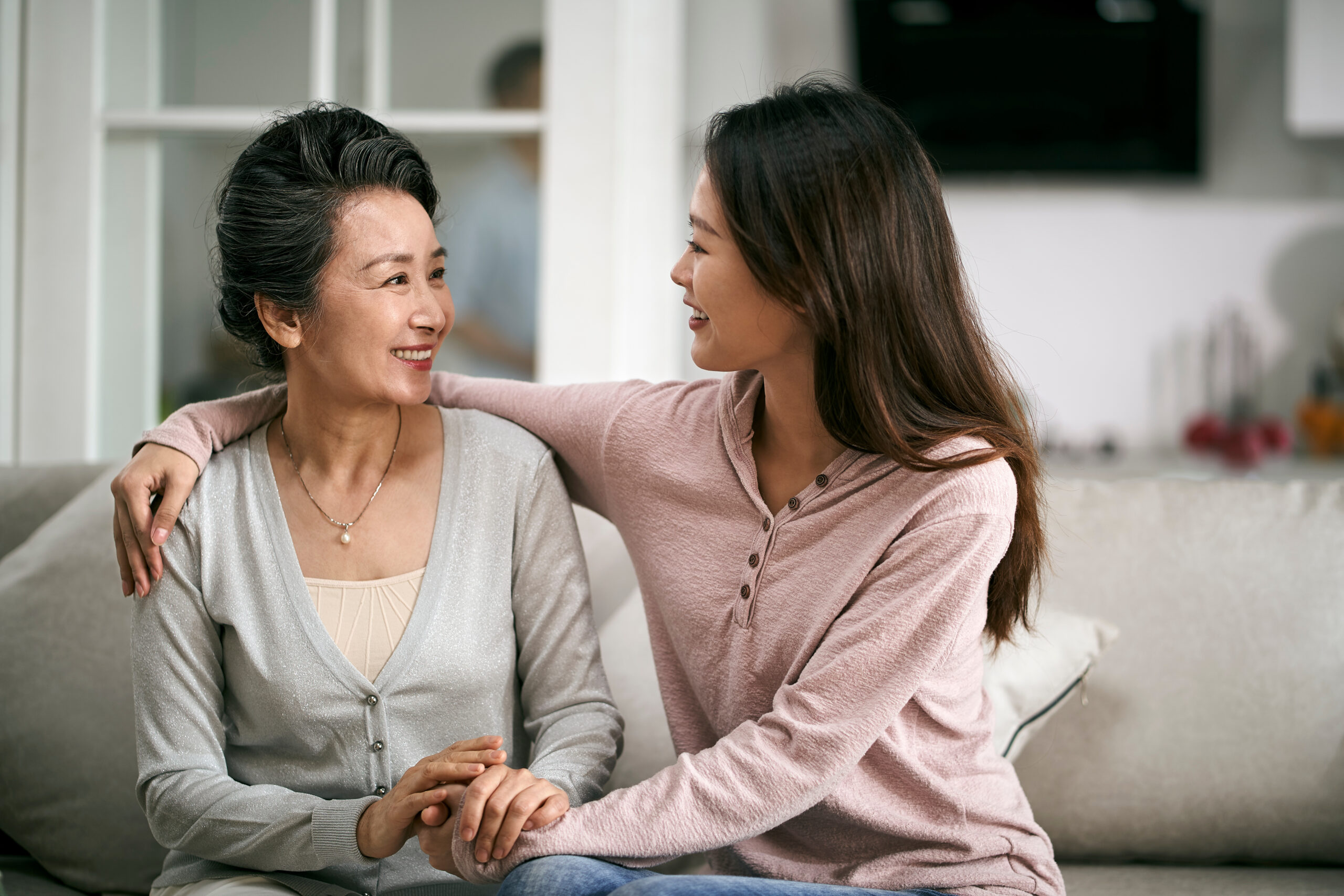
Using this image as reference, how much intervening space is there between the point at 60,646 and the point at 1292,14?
3.56 m

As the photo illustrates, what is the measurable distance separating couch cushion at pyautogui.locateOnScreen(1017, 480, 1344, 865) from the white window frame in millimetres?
1289

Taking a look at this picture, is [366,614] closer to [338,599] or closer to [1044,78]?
[338,599]

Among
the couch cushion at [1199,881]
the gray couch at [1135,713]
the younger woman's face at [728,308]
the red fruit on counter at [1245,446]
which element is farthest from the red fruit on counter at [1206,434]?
the younger woman's face at [728,308]

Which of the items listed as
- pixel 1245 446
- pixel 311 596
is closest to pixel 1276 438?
pixel 1245 446

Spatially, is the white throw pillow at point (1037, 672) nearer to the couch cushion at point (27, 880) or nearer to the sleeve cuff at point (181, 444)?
the sleeve cuff at point (181, 444)

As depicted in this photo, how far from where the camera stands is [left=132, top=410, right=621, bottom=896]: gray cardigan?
1.09 m

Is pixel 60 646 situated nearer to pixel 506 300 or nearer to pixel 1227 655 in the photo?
pixel 506 300

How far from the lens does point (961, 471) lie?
3.38ft

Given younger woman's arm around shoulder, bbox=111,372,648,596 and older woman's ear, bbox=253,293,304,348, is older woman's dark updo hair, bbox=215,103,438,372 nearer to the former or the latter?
older woman's ear, bbox=253,293,304,348

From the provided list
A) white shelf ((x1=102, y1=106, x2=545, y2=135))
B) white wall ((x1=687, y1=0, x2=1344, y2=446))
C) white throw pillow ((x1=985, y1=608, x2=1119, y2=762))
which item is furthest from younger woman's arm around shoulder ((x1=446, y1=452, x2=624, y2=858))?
white wall ((x1=687, y1=0, x2=1344, y2=446))

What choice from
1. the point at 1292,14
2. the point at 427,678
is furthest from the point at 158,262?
the point at 1292,14

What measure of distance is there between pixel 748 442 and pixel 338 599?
486mm

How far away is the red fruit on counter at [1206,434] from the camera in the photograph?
11.0 feet

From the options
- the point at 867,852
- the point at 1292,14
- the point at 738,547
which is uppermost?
the point at 1292,14
